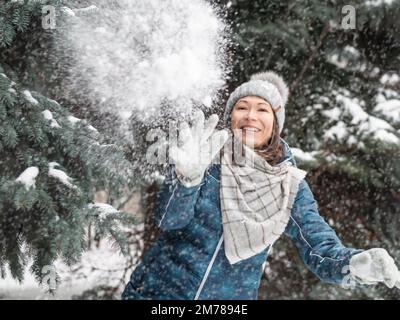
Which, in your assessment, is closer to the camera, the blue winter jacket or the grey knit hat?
the blue winter jacket

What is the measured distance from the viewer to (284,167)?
2.15m

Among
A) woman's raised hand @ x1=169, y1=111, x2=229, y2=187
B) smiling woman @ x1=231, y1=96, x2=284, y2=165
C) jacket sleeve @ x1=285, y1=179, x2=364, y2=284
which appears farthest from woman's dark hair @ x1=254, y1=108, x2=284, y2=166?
woman's raised hand @ x1=169, y1=111, x2=229, y2=187

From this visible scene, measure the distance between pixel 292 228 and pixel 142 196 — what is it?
2250mm

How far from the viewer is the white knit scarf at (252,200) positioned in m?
2.02

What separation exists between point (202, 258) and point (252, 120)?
59 centimetres

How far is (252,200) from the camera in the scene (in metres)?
2.08

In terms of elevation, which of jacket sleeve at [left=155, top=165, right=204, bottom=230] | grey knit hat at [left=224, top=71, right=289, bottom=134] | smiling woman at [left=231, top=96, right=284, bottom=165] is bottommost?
jacket sleeve at [left=155, top=165, right=204, bottom=230]

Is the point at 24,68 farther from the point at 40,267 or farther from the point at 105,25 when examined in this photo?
the point at 40,267

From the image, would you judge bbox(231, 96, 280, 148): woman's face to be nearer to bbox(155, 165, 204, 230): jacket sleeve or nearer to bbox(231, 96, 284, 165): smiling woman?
bbox(231, 96, 284, 165): smiling woman

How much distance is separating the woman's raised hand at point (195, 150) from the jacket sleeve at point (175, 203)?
0.05 m

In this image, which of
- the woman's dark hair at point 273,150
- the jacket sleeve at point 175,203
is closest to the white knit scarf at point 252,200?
the woman's dark hair at point 273,150

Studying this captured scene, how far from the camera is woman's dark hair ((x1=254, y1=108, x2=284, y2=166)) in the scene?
7.09ft

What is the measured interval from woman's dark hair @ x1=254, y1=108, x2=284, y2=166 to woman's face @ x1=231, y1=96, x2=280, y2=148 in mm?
20

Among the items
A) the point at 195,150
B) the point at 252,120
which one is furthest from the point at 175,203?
the point at 252,120
